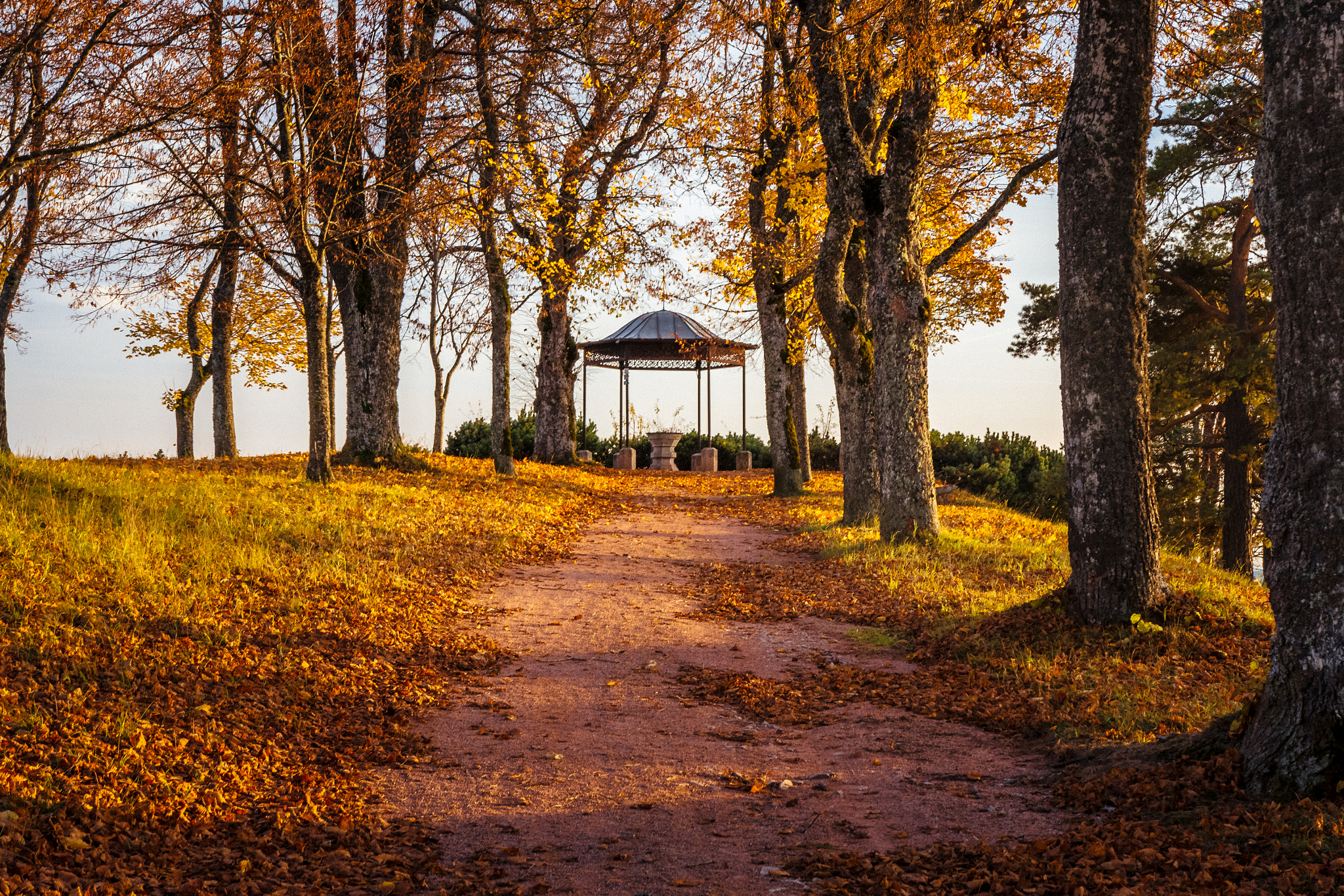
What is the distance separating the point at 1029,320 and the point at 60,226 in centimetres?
1874

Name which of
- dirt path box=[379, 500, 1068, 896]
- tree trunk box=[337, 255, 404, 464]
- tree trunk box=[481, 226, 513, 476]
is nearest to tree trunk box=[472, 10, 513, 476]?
tree trunk box=[481, 226, 513, 476]

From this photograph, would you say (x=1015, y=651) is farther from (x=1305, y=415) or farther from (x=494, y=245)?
(x=494, y=245)

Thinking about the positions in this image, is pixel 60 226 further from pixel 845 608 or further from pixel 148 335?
pixel 845 608

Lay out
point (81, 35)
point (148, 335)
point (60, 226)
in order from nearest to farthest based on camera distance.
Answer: point (81, 35) → point (60, 226) → point (148, 335)

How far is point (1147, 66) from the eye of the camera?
6086mm

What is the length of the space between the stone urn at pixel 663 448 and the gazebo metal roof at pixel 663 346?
7.46 ft

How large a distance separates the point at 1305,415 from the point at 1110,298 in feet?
8.66

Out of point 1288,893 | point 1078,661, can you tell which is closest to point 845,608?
point 1078,661

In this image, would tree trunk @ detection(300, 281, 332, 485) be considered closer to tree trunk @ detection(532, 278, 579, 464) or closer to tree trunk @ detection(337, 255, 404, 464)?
tree trunk @ detection(337, 255, 404, 464)

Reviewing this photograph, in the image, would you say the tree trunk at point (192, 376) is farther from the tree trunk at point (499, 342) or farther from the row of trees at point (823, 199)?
the tree trunk at point (499, 342)

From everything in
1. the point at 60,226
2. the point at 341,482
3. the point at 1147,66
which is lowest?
the point at 341,482

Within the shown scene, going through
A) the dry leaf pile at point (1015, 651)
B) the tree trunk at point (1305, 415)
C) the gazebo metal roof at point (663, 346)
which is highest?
the gazebo metal roof at point (663, 346)

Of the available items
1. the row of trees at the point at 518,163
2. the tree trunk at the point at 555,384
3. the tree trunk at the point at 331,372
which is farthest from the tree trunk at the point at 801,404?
the tree trunk at the point at 331,372

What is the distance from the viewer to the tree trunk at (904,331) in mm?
10516
